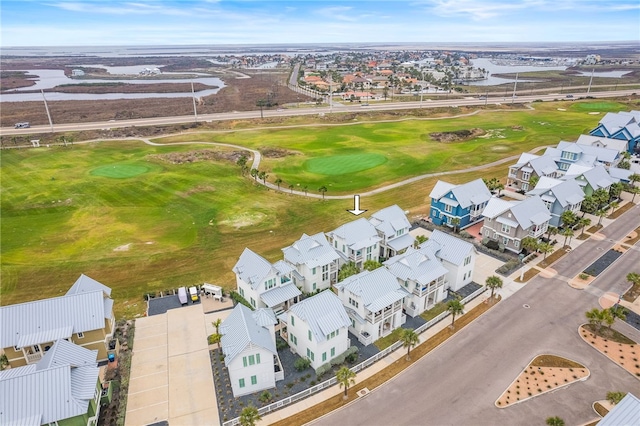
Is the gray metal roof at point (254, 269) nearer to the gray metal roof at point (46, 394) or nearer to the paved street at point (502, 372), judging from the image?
the paved street at point (502, 372)

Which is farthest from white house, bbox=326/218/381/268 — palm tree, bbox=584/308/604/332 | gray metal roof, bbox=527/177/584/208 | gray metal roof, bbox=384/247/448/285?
gray metal roof, bbox=527/177/584/208

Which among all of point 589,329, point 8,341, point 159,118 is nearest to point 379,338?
point 589,329

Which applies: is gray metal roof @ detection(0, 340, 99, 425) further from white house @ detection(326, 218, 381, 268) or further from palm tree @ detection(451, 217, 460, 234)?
palm tree @ detection(451, 217, 460, 234)

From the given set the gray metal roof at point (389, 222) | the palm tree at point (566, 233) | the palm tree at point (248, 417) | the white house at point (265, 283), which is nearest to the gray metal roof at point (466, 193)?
the gray metal roof at point (389, 222)

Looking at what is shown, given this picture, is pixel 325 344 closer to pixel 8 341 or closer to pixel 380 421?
pixel 380 421

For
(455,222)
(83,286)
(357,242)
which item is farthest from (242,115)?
(83,286)
